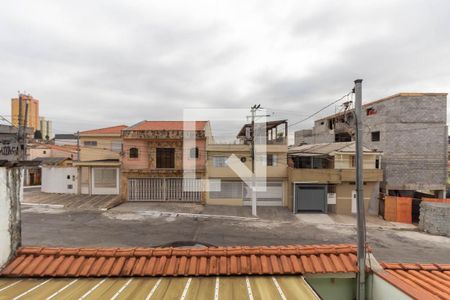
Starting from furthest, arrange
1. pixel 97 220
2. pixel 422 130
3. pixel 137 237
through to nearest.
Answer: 1. pixel 422 130
2. pixel 97 220
3. pixel 137 237

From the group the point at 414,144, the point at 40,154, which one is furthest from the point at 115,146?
the point at 414,144

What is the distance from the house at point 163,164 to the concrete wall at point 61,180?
602 cm

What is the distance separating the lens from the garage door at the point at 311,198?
798 inches

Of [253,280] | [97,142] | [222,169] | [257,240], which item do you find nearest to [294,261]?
[253,280]

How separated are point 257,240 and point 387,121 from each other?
18.6 m

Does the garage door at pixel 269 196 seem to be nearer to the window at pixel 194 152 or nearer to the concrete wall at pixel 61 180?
the window at pixel 194 152

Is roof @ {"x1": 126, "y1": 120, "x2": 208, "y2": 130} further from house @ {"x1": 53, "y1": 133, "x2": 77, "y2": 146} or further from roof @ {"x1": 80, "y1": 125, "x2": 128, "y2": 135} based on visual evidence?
house @ {"x1": 53, "y1": 133, "x2": 77, "y2": 146}

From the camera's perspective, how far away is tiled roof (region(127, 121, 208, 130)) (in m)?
23.8

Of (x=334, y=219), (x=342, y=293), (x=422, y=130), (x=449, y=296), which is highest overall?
(x=422, y=130)

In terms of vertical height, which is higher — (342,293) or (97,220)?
(342,293)

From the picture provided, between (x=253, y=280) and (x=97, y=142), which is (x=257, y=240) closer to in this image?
(x=253, y=280)

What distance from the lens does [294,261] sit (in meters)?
4.72

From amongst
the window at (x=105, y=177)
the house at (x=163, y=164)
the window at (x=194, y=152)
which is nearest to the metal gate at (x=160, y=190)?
the house at (x=163, y=164)

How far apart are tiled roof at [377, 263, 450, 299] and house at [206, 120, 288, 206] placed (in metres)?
17.5
